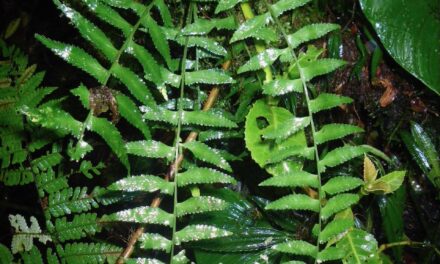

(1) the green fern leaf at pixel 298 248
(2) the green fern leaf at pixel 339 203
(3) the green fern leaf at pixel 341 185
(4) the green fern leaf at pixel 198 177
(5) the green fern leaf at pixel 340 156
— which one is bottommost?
(1) the green fern leaf at pixel 298 248

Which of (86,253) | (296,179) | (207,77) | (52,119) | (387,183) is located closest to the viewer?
(52,119)

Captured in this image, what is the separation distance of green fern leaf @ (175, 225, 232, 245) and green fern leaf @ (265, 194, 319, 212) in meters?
0.18

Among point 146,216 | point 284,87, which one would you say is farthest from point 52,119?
point 284,87

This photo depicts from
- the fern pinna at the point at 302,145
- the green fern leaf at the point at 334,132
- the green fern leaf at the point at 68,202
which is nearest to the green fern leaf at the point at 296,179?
the fern pinna at the point at 302,145

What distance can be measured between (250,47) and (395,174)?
0.77m

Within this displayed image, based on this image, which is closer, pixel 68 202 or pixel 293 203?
pixel 293 203

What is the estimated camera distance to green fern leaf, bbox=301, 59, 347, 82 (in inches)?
53.7

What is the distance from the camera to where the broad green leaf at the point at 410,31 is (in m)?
1.69

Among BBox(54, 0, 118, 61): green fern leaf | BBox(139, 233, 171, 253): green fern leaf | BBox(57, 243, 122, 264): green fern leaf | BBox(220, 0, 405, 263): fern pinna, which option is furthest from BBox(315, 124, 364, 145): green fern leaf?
BBox(57, 243, 122, 264): green fern leaf

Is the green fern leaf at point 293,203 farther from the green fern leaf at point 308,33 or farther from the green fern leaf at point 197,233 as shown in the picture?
the green fern leaf at point 308,33

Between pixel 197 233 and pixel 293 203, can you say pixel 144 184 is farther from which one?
pixel 293 203

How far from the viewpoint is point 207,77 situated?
1454 mm

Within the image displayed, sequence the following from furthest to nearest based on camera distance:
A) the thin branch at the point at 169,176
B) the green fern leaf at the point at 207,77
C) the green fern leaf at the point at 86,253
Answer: the green fern leaf at the point at 86,253, the thin branch at the point at 169,176, the green fern leaf at the point at 207,77

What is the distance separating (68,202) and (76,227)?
11 centimetres
